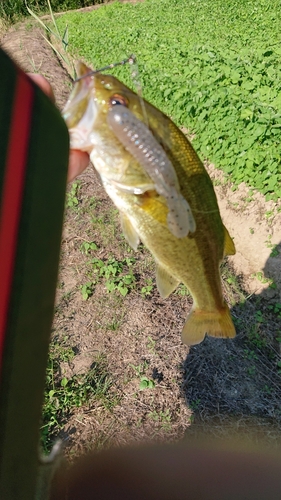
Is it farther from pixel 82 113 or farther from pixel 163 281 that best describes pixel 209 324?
pixel 82 113

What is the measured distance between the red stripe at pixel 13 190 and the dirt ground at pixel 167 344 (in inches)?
110

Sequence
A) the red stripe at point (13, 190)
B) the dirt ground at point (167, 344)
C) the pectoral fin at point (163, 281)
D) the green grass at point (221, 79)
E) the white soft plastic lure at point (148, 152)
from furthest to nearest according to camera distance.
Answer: the green grass at point (221, 79)
the dirt ground at point (167, 344)
the pectoral fin at point (163, 281)
the white soft plastic lure at point (148, 152)
the red stripe at point (13, 190)

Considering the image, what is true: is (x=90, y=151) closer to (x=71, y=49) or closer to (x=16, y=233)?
(x=16, y=233)

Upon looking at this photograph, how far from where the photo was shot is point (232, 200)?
5.44 m

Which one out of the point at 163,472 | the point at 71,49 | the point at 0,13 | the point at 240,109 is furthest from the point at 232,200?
the point at 0,13

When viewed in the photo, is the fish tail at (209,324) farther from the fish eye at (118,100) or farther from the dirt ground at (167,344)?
the dirt ground at (167,344)

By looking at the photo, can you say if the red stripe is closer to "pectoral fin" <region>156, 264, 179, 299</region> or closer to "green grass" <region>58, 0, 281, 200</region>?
"pectoral fin" <region>156, 264, 179, 299</region>

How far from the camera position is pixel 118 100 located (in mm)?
1448

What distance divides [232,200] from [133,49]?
7.21m

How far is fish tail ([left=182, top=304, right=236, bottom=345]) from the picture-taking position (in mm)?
1830

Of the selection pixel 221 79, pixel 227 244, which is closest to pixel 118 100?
pixel 227 244

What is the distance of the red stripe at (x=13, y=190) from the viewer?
98cm

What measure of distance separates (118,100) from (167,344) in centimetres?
291

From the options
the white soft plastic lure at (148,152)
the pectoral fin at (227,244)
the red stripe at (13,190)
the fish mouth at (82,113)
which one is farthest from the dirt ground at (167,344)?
the red stripe at (13,190)
